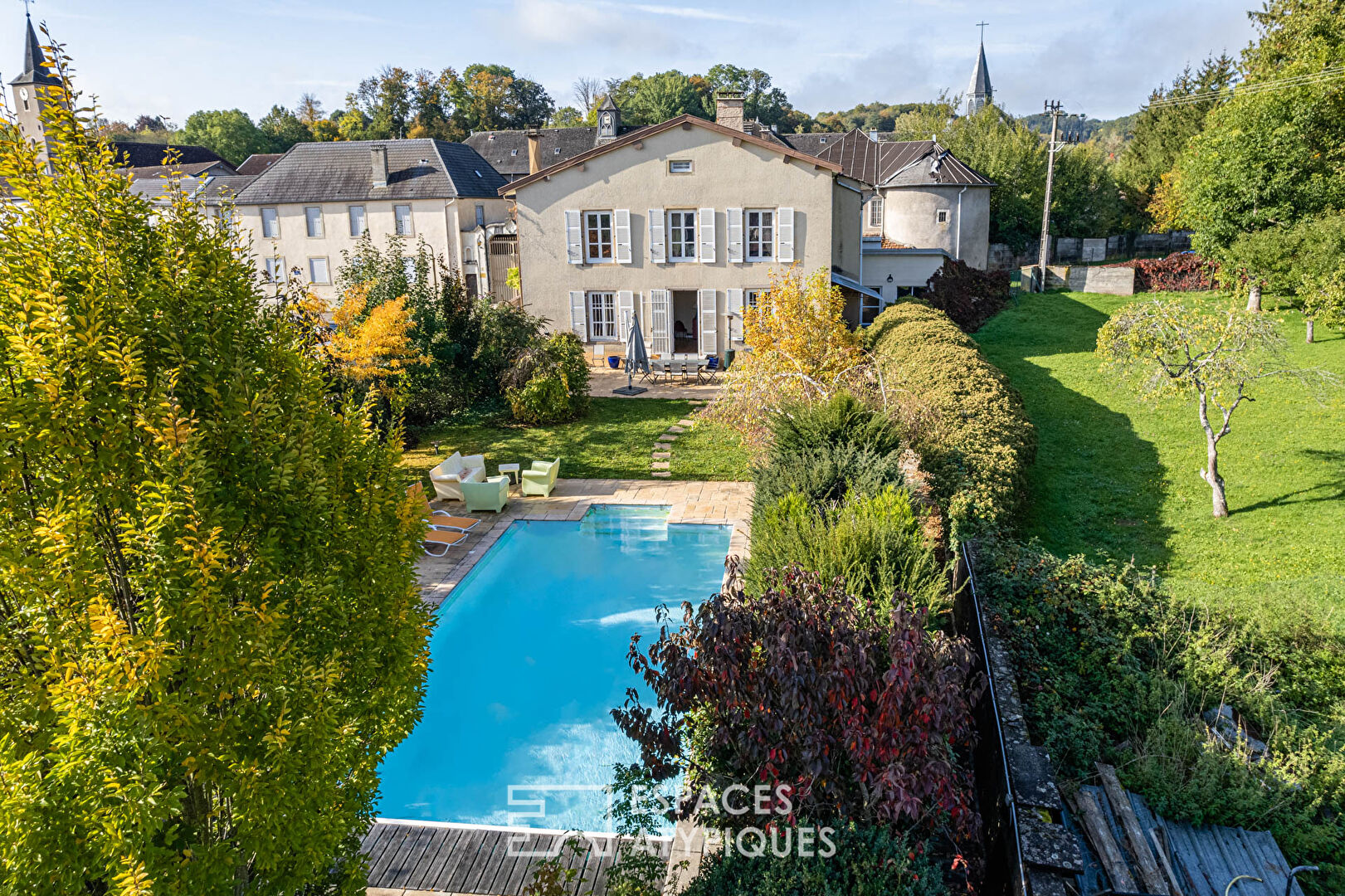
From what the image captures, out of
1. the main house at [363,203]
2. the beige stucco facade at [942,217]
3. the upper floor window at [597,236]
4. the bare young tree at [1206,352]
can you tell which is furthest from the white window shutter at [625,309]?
the beige stucco facade at [942,217]

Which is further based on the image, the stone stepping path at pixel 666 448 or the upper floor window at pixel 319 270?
the upper floor window at pixel 319 270

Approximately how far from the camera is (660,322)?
987 inches

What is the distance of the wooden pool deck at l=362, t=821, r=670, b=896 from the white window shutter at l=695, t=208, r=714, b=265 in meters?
19.6

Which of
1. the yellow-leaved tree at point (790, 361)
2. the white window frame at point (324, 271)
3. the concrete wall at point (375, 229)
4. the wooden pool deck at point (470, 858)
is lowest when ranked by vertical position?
the wooden pool deck at point (470, 858)

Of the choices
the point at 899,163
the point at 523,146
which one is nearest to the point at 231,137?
the point at 523,146

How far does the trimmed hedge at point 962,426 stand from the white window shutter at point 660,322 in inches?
330

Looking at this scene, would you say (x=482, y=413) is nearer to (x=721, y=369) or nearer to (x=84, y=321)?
(x=721, y=369)

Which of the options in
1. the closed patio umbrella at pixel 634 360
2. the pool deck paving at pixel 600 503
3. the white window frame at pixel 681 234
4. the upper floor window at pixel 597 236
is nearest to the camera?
the pool deck paving at pixel 600 503

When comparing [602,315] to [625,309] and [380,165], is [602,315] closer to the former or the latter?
[625,309]

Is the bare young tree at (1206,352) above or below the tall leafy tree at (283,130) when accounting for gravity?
below

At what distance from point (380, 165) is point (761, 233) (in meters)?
17.3

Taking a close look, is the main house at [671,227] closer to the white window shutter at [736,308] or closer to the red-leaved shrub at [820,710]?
the white window shutter at [736,308]

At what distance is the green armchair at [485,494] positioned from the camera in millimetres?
13891

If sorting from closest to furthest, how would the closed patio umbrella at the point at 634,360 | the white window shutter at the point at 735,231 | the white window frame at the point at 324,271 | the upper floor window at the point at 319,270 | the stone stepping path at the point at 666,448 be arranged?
the stone stepping path at the point at 666,448 → the closed patio umbrella at the point at 634,360 → the white window shutter at the point at 735,231 → the white window frame at the point at 324,271 → the upper floor window at the point at 319,270
